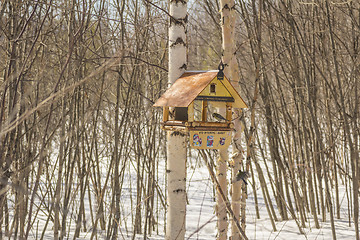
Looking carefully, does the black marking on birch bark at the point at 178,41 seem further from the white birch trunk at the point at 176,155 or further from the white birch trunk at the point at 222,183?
the white birch trunk at the point at 222,183

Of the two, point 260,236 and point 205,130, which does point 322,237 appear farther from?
point 205,130

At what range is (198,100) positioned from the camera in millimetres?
2271

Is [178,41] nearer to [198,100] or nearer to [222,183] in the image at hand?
[198,100]

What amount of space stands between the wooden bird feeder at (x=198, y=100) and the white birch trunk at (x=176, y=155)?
7 cm

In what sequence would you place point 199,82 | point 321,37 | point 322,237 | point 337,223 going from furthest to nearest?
point 337,223 → point 322,237 → point 321,37 → point 199,82

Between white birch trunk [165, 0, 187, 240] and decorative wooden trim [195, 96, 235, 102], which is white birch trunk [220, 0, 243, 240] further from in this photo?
white birch trunk [165, 0, 187, 240]

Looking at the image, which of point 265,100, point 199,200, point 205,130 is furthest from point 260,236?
point 205,130

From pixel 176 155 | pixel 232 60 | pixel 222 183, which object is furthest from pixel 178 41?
pixel 222 183

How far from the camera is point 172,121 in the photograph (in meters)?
2.26

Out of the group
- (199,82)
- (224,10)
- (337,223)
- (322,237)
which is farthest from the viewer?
(337,223)

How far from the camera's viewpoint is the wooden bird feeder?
215cm

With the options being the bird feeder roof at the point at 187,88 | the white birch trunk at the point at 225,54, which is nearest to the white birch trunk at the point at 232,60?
the white birch trunk at the point at 225,54

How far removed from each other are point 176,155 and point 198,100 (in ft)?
1.18

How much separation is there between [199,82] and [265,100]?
6.82 ft
